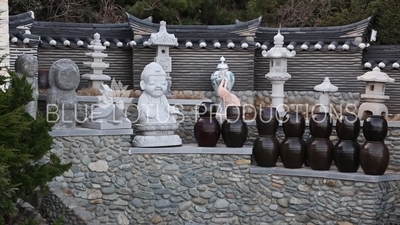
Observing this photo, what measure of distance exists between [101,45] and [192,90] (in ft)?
6.83

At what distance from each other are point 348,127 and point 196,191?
2398 millimetres

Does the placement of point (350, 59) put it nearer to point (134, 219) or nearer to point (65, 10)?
point (134, 219)

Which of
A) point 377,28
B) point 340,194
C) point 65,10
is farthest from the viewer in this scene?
point 65,10

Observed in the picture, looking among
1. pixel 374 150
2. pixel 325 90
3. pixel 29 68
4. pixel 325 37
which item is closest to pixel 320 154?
pixel 374 150

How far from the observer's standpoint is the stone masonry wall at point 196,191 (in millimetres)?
7918

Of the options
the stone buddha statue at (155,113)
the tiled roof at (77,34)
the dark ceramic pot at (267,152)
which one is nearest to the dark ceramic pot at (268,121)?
the dark ceramic pot at (267,152)

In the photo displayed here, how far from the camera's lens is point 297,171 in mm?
8203

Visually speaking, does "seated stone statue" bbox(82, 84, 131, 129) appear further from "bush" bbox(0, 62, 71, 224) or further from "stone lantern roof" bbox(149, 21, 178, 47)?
"stone lantern roof" bbox(149, 21, 178, 47)

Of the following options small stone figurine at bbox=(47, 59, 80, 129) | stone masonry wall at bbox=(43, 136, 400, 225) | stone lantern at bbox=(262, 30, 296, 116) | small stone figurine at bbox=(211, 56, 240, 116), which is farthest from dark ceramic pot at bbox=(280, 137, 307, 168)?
small stone figurine at bbox=(47, 59, 80, 129)

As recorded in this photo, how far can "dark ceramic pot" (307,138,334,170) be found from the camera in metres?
8.12

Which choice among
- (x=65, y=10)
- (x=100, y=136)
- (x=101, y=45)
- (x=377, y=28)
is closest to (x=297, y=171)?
(x=100, y=136)

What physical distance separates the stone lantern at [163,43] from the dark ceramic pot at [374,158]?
13.7 ft

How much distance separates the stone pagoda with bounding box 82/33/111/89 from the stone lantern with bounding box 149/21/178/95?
37.4 inches

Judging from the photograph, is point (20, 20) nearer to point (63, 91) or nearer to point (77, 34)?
point (77, 34)
